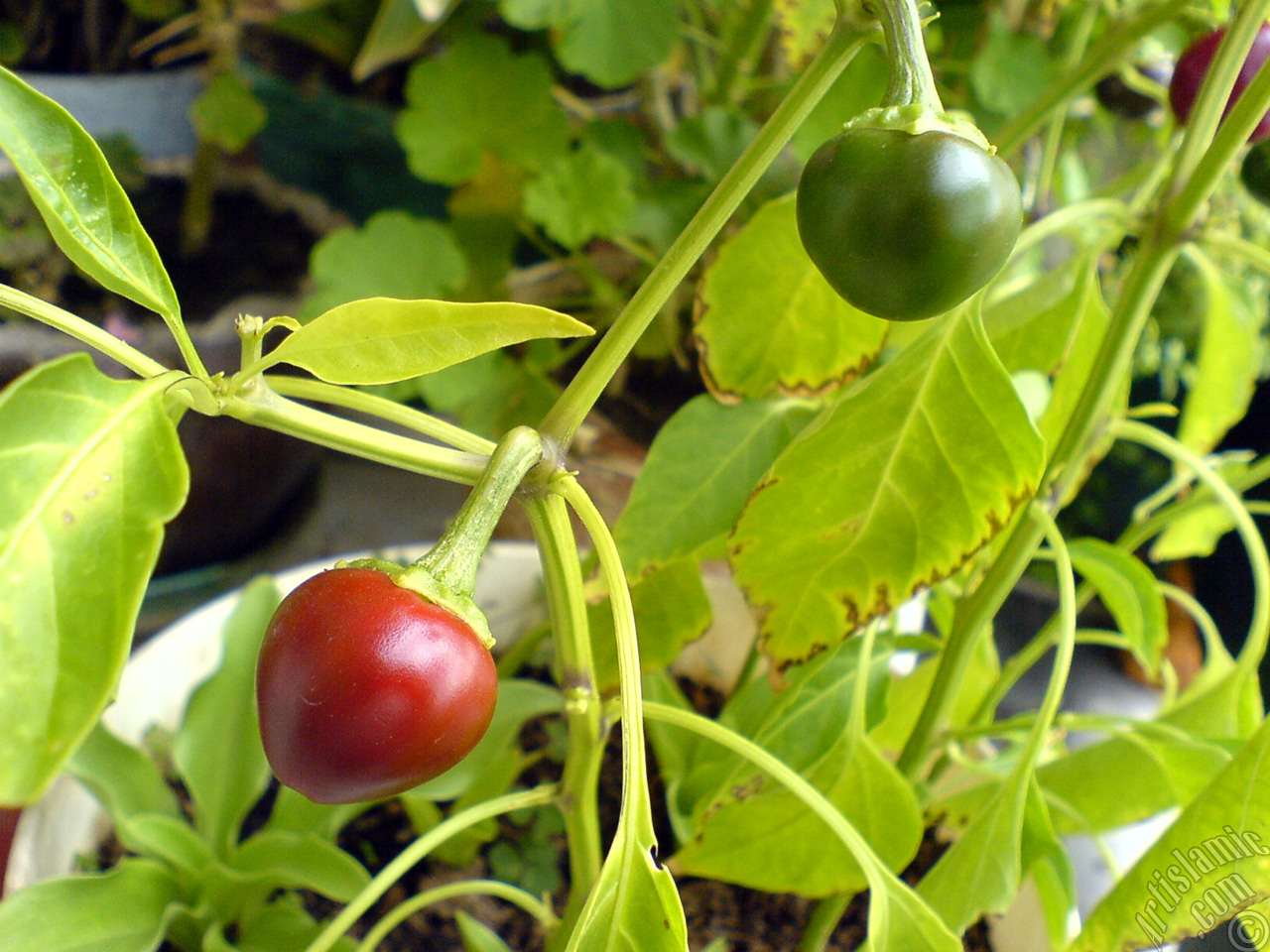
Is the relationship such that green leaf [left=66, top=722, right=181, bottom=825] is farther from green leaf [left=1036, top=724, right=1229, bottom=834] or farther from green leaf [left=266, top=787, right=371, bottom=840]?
green leaf [left=1036, top=724, right=1229, bottom=834]

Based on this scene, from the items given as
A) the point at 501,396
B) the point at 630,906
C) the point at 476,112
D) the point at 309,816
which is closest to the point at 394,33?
the point at 476,112

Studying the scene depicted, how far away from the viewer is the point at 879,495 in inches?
13.1

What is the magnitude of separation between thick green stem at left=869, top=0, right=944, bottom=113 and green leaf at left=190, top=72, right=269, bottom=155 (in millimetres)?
816

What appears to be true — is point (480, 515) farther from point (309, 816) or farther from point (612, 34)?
point (612, 34)

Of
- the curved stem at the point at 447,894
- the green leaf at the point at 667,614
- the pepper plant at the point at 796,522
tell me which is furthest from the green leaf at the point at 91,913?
the green leaf at the point at 667,614

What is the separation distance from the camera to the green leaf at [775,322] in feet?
1.20

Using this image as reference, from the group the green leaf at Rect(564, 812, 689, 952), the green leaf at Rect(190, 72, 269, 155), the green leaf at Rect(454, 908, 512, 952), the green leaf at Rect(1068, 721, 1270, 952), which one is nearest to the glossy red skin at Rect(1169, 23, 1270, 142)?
the green leaf at Rect(1068, 721, 1270, 952)

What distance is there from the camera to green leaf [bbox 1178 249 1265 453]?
0.49m

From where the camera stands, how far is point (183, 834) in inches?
18.3

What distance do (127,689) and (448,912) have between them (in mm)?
226

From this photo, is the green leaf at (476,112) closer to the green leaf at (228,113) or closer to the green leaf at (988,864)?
the green leaf at (228,113)

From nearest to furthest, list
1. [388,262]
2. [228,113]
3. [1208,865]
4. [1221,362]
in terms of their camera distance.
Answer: [1208,865], [1221,362], [388,262], [228,113]

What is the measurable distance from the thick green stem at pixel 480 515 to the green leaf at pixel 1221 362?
398 millimetres

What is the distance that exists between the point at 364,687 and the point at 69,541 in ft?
0.22
